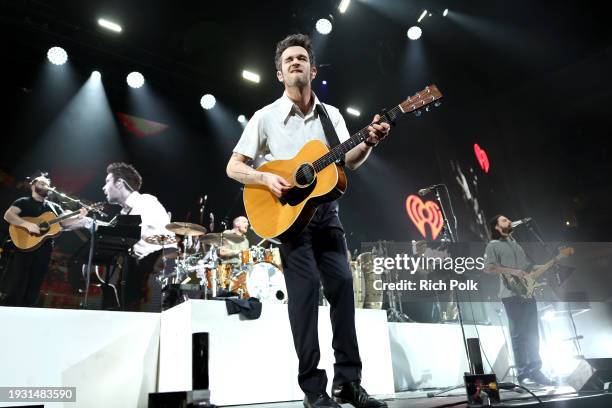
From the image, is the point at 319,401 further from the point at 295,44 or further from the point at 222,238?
the point at 222,238

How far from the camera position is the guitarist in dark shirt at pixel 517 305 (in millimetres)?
4863

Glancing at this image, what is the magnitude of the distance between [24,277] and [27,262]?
21cm

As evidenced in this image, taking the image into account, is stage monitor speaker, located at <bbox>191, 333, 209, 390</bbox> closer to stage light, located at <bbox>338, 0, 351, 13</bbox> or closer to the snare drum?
the snare drum

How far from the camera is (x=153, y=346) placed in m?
3.42

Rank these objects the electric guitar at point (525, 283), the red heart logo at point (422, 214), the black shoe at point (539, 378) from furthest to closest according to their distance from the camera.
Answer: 1. the red heart logo at point (422, 214)
2. the electric guitar at point (525, 283)
3. the black shoe at point (539, 378)

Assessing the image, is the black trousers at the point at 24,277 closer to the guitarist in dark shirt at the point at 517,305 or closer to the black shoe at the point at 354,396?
the black shoe at the point at 354,396

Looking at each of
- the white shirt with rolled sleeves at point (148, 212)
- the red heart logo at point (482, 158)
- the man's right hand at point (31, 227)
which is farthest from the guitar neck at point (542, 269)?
the man's right hand at point (31, 227)

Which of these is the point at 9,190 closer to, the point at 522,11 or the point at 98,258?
the point at 98,258

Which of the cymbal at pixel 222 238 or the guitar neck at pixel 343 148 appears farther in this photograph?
the cymbal at pixel 222 238

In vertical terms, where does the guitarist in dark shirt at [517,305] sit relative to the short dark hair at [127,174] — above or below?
below

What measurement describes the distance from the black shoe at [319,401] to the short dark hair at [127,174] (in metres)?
6.43

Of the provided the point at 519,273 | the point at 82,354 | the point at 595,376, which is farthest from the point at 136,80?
the point at 595,376

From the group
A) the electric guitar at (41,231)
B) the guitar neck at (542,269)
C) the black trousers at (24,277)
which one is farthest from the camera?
the electric guitar at (41,231)

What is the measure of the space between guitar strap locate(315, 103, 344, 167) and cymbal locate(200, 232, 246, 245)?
4128 millimetres
